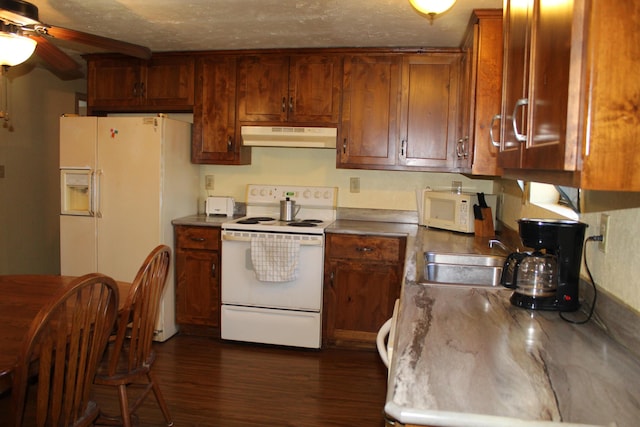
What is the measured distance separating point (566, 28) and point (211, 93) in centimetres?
335

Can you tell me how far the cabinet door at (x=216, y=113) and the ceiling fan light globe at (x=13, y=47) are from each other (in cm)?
176

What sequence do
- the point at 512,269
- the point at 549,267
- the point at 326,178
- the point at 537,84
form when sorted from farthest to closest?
the point at 326,178, the point at 512,269, the point at 549,267, the point at 537,84

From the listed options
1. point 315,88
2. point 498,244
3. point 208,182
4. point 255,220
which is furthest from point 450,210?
point 208,182

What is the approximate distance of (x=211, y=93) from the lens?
13.2 ft

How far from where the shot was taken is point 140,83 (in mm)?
4125

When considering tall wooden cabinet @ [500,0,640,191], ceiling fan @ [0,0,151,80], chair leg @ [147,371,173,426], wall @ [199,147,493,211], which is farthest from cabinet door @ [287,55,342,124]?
tall wooden cabinet @ [500,0,640,191]

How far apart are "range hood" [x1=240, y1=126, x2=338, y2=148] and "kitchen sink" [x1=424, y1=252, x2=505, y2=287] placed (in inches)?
59.0

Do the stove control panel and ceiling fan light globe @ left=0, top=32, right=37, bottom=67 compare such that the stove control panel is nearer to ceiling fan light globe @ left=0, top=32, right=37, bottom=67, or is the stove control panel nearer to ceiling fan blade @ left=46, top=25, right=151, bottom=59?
ceiling fan blade @ left=46, top=25, right=151, bottom=59

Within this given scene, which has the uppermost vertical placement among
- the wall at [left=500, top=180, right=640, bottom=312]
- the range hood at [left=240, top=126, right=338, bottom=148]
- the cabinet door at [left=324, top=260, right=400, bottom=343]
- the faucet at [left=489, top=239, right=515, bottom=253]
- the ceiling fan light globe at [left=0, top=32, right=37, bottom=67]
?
the ceiling fan light globe at [left=0, top=32, right=37, bottom=67]

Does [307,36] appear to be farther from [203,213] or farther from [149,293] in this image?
[149,293]

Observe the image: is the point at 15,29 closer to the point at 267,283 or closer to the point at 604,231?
the point at 267,283

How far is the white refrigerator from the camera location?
12.3 feet

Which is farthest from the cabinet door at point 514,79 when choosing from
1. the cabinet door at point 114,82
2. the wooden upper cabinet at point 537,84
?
the cabinet door at point 114,82

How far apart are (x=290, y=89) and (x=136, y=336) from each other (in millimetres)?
2335
